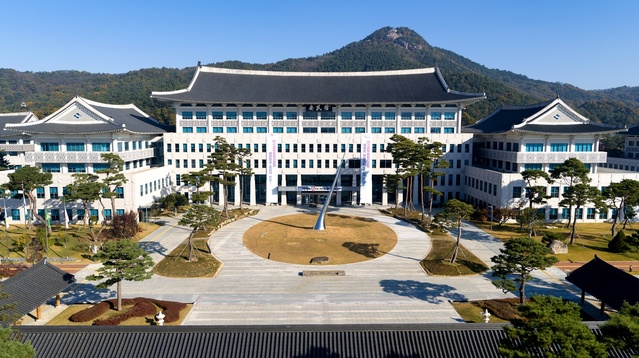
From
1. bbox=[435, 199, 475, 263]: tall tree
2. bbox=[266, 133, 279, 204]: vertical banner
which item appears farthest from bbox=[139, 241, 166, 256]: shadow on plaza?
bbox=[435, 199, 475, 263]: tall tree

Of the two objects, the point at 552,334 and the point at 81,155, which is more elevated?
the point at 81,155

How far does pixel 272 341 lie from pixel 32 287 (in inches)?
558

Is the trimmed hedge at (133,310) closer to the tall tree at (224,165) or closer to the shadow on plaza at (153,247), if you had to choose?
the shadow on plaza at (153,247)

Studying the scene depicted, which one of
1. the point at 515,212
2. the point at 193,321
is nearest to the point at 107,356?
the point at 193,321

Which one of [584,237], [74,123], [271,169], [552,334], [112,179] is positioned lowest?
[584,237]

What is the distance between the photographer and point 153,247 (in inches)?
1369

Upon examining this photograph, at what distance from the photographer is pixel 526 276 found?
2184 centimetres

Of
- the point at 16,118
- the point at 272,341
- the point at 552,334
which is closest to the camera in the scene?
the point at 552,334

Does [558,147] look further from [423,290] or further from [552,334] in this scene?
[552,334]

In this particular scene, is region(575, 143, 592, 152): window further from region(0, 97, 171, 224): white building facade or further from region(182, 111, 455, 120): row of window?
region(0, 97, 171, 224): white building facade

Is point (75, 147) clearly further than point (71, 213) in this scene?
Yes

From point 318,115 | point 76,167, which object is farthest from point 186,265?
point 318,115

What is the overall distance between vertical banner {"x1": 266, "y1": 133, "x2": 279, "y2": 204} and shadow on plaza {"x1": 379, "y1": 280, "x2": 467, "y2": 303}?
1178 inches

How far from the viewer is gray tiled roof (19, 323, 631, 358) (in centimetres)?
1373
